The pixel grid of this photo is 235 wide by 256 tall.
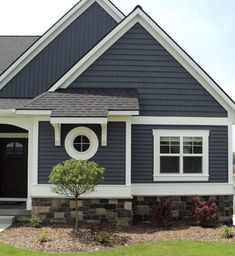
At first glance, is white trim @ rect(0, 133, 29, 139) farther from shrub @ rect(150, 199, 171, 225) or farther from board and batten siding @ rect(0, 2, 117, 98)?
shrub @ rect(150, 199, 171, 225)

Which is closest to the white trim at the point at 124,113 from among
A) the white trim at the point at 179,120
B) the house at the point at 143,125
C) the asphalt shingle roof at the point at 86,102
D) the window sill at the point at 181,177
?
the asphalt shingle roof at the point at 86,102

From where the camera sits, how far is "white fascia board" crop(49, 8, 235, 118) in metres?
13.3

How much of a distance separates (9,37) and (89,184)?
10961 mm

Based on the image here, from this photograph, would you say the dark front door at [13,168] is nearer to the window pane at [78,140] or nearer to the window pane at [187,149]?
the window pane at [78,140]

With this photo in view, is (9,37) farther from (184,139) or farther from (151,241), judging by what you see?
(151,241)

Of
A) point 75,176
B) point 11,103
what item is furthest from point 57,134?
point 11,103

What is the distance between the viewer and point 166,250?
9656 mm

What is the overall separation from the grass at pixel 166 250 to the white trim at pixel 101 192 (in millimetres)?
2465

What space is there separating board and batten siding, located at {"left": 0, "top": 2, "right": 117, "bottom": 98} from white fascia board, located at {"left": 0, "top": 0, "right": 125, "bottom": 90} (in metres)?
0.12

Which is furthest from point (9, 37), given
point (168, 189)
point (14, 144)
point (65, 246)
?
point (65, 246)

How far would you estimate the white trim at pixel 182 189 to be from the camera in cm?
1331

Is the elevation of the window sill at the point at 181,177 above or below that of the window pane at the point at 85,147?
below

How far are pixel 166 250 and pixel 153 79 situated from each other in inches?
234

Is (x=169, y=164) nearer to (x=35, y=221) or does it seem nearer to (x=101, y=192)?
(x=101, y=192)
